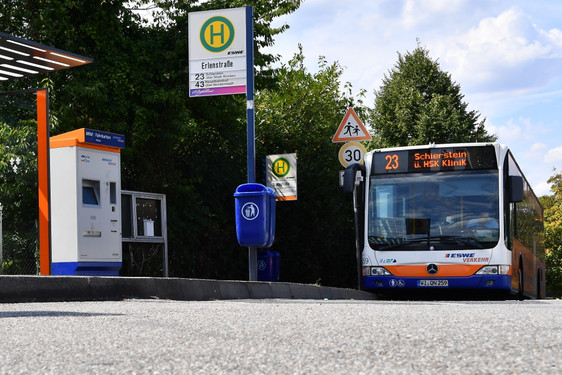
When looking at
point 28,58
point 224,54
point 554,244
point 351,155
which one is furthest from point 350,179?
point 554,244

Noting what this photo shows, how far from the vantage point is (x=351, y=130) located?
16344mm

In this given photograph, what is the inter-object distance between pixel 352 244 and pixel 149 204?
7.70m

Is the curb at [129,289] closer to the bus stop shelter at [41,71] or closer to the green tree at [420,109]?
the bus stop shelter at [41,71]

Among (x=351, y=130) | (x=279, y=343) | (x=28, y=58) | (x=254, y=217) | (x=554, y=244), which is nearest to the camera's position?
(x=279, y=343)

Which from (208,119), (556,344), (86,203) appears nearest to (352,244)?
(208,119)

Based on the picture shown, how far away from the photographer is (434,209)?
14492 millimetres

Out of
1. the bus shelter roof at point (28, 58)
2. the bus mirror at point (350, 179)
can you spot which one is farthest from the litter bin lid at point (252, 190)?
the bus shelter roof at point (28, 58)

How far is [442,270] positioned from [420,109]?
38240mm

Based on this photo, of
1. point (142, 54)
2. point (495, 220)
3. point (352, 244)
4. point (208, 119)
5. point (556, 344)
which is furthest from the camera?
point (352, 244)

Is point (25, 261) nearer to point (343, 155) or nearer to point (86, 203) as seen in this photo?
point (86, 203)

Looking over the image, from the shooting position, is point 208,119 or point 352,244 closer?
point 208,119

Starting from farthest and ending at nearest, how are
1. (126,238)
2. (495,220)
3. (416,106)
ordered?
(416,106), (126,238), (495,220)

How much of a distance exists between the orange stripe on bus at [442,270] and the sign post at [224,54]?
2.49m

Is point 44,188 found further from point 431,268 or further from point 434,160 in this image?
point 434,160
